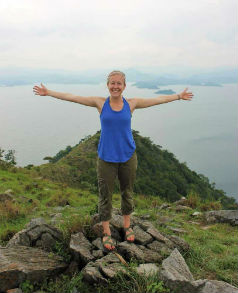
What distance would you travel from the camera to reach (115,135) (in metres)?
3.67

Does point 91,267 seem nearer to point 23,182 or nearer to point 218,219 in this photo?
point 218,219

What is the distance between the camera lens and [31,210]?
7121mm

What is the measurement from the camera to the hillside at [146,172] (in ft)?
74.6

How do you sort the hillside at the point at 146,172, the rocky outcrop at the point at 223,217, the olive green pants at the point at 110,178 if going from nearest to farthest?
the olive green pants at the point at 110,178
the rocky outcrop at the point at 223,217
the hillside at the point at 146,172

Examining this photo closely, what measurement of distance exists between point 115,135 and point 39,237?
203 centimetres

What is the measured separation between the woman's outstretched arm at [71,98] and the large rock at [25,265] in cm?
218

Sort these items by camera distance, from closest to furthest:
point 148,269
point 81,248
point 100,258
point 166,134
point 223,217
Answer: point 148,269 → point 100,258 → point 81,248 → point 223,217 → point 166,134

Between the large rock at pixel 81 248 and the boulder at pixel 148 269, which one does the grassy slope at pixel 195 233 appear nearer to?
the large rock at pixel 81 248

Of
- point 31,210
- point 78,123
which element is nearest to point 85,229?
point 31,210

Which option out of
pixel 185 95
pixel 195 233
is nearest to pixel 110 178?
pixel 185 95

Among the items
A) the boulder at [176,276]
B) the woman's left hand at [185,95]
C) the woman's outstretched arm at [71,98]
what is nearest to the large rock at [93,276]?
the boulder at [176,276]

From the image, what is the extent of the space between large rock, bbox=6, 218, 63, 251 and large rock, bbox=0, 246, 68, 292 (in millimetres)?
198

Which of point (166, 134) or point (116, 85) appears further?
point (166, 134)

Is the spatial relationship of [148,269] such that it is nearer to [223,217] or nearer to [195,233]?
[195,233]
